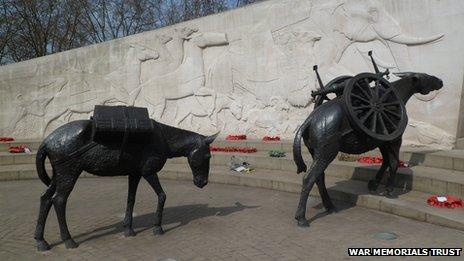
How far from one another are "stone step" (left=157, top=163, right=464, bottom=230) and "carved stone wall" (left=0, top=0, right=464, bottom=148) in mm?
2946

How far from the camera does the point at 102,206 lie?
8.23m

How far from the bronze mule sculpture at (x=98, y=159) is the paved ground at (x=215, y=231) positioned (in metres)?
0.39

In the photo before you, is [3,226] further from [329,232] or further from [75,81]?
[75,81]

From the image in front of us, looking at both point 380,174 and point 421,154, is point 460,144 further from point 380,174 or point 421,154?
point 380,174

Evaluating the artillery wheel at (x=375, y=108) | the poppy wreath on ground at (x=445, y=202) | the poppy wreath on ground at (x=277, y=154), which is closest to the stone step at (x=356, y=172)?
the poppy wreath on ground at (x=277, y=154)

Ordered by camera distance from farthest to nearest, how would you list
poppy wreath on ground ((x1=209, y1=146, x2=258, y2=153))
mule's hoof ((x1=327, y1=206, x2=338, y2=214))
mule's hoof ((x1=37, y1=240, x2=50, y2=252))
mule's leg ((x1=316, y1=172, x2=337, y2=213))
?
poppy wreath on ground ((x1=209, y1=146, x2=258, y2=153)) < mule's hoof ((x1=327, y1=206, x2=338, y2=214)) < mule's leg ((x1=316, y1=172, x2=337, y2=213)) < mule's hoof ((x1=37, y1=240, x2=50, y2=252))

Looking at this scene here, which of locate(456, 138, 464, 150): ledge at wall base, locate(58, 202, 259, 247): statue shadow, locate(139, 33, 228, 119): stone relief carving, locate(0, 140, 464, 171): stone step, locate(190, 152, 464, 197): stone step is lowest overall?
locate(58, 202, 259, 247): statue shadow

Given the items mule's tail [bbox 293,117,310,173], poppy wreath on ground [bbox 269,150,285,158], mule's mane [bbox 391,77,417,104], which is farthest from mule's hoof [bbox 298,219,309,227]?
poppy wreath on ground [bbox 269,150,285,158]

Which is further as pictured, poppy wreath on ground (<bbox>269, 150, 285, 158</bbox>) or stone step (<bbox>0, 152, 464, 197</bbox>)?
poppy wreath on ground (<bbox>269, 150, 285, 158</bbox>)

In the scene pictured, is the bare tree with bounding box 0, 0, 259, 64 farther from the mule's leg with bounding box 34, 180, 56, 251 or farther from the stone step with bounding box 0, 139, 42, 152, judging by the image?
the mule's leg with bounding box 34, 180, 56, 251

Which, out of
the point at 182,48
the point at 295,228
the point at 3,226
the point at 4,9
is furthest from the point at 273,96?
the point at 4,9

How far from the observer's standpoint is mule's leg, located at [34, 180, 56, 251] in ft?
18.6

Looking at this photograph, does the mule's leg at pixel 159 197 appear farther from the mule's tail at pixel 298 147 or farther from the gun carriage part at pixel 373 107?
the gun carriage part at pixel 373 107

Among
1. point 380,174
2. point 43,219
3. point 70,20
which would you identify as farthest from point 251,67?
point 70,20
